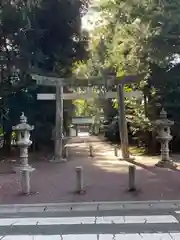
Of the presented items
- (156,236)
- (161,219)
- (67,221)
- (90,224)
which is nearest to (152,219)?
(161,219)

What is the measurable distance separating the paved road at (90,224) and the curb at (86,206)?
0.9 inches

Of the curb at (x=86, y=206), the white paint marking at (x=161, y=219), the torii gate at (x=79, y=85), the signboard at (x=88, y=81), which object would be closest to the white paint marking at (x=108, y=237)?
the white paint marking at (x=161, y=219)

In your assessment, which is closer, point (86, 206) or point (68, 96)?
point (86, 206)

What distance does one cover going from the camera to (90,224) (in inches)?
206

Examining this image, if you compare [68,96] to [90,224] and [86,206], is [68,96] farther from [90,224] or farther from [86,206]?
[90,224]

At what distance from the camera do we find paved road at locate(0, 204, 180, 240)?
4645 millimetres

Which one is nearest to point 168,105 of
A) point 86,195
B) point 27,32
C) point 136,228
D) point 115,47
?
point 115,47

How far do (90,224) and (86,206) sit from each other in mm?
1273

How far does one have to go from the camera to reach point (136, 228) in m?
4.94

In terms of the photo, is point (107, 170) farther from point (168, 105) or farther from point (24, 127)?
point (168, 105)

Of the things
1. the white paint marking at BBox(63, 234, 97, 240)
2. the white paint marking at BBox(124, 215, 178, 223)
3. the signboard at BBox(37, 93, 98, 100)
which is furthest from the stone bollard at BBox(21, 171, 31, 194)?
the signboard at BBox(37, 93, 98, 100)

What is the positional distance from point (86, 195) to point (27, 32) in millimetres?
9607

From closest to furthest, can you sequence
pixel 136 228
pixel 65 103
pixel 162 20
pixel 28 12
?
pixel 136 228 → pixel 162 20 → pixel 28 12 → pixel 65 103

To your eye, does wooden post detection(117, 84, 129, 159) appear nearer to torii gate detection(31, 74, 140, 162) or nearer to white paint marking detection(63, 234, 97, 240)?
torii gate detection(31, 74, 140, 162)
